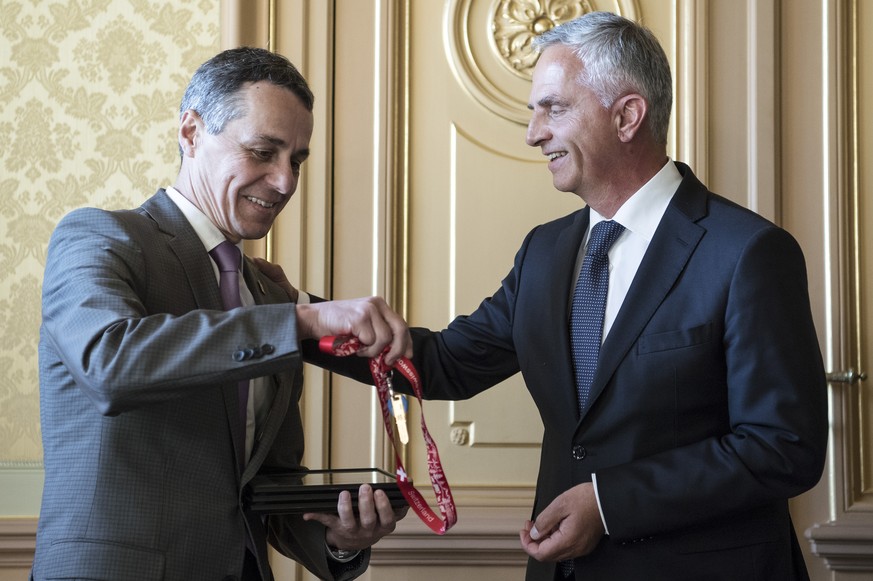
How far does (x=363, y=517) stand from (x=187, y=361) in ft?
1.50

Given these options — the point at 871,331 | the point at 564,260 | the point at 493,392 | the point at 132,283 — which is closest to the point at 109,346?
the point at 132,283

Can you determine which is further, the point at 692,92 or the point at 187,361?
the point at 692,92

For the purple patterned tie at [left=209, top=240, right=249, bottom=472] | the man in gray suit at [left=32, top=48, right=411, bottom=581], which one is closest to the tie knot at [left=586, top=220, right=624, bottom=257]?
the man in gray suit at [left=32, top=48, right=411, bottom=581]

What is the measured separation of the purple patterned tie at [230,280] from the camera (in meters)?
1.65

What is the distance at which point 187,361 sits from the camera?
4.30ft

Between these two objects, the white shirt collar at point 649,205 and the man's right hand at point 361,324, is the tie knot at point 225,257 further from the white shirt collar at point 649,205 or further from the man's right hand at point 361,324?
the white shirt collar at point 649,205

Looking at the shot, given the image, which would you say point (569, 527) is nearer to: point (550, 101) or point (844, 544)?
point (550, 101)

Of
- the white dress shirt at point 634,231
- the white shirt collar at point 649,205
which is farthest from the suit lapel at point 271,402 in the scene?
the white shirt collar at point 649,205

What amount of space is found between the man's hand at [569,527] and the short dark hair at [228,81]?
0.89 m

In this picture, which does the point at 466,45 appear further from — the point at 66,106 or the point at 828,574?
the point at 828,574

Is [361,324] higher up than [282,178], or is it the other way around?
[282,178]

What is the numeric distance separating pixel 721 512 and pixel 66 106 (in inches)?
80.7

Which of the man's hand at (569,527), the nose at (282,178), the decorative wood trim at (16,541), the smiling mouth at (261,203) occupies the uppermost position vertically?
the nose at (282,178)

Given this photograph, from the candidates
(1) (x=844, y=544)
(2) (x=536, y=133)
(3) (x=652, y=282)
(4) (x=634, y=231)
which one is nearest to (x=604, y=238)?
(4) (x=634, y=231)
